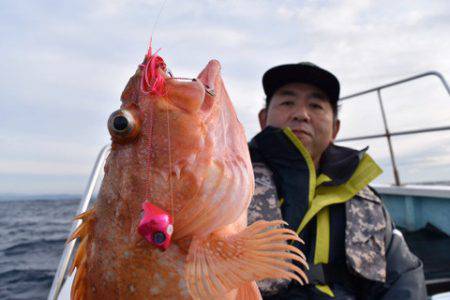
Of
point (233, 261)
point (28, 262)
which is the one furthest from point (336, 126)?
point (28, 262)

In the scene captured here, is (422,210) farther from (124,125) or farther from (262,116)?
(124,125)

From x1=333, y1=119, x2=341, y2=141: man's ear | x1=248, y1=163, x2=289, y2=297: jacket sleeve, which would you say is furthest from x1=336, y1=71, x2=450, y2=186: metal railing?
x1=248, y1=163, x2=289, y2=297: jacket sleeve

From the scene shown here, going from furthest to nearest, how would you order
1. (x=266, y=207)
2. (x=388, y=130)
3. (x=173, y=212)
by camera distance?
(x=388, y=130) < (x=266, y=207) < (x=173, y=212)

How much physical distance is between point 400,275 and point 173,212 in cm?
227

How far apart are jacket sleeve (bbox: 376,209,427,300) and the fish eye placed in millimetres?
2344

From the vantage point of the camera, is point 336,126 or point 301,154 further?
point 336,126

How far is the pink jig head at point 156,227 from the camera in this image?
1367 millimetres

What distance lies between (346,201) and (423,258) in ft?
9.23

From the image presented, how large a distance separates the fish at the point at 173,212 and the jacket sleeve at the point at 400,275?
67.8 inches

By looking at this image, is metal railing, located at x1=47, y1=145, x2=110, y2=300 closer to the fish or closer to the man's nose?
the fish

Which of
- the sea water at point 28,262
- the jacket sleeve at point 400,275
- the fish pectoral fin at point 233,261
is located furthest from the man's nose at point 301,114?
the sea water at point 28,262

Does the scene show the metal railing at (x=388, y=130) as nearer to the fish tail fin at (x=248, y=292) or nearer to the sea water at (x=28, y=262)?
the fish tail fin at (x=248, y=292)

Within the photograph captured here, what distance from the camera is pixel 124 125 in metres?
1.55

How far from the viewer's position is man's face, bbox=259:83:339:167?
317 cm
